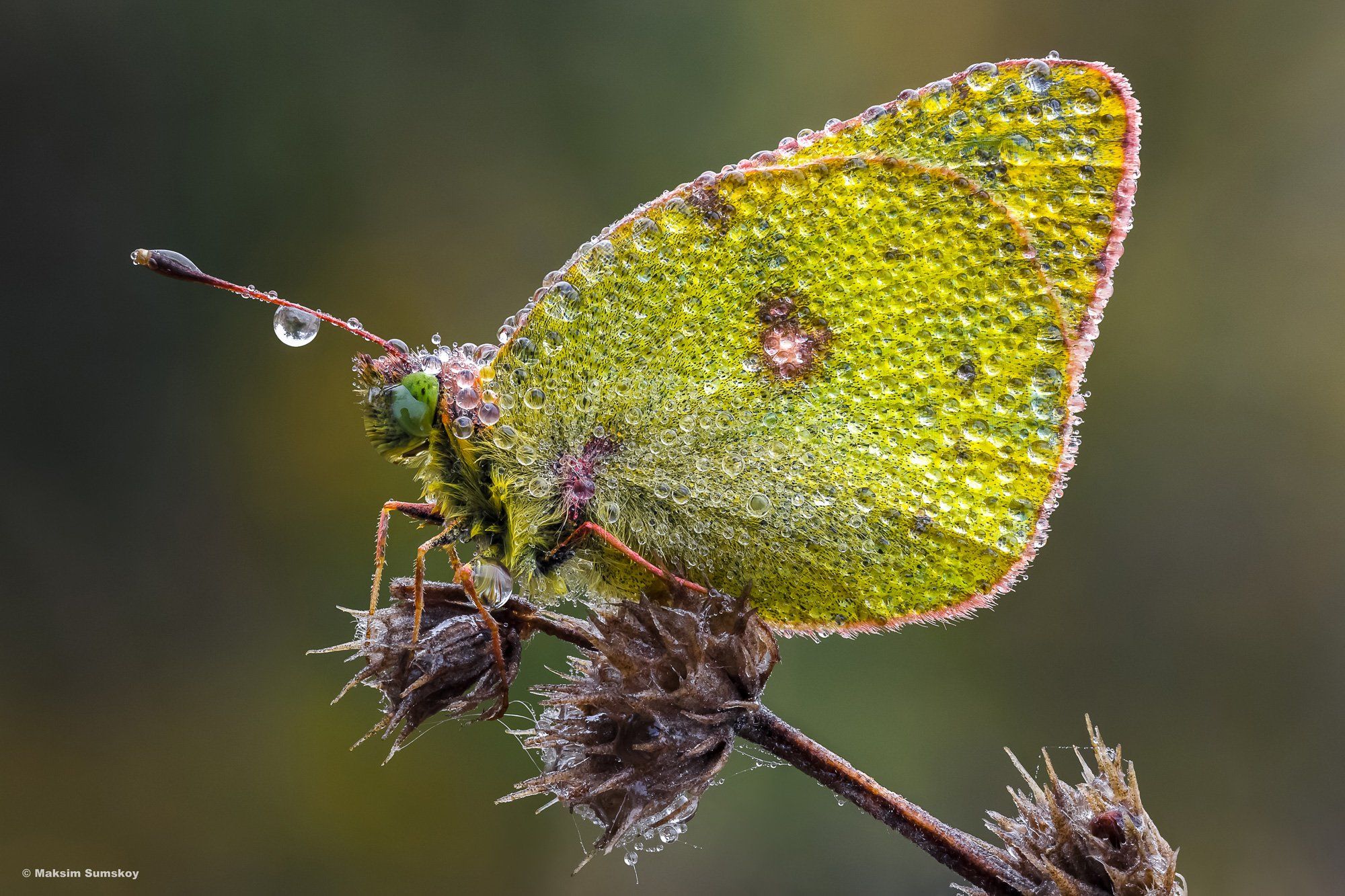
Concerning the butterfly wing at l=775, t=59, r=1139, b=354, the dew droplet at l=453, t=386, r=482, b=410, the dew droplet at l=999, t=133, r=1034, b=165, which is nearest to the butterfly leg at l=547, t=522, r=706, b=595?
the dew droplet at l=453, t=386, r=482, b=410

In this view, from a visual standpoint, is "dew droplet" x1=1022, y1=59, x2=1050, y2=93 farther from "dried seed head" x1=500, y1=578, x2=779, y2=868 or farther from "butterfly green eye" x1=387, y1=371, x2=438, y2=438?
"butterfly green eye" x1=387, y1=371, x2=438, y2=438

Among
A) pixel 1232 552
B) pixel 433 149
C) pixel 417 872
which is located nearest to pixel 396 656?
pixel 417 872

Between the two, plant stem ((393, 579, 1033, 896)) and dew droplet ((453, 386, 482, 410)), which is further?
dew droplet ((453, 386, 482, 410))

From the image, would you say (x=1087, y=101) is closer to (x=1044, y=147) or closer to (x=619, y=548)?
(x=1044, y=147)

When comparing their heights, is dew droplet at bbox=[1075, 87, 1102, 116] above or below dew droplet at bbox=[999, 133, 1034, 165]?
above

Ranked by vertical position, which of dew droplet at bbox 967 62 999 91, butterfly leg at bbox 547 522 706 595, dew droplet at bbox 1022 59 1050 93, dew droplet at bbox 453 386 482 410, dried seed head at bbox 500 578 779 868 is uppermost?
dew droplet at bbox 967 62 999 91

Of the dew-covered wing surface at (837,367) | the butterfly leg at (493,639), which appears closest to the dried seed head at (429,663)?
the butterfly leg at (493,639)

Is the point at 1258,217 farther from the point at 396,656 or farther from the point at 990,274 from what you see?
the point at 396,656
